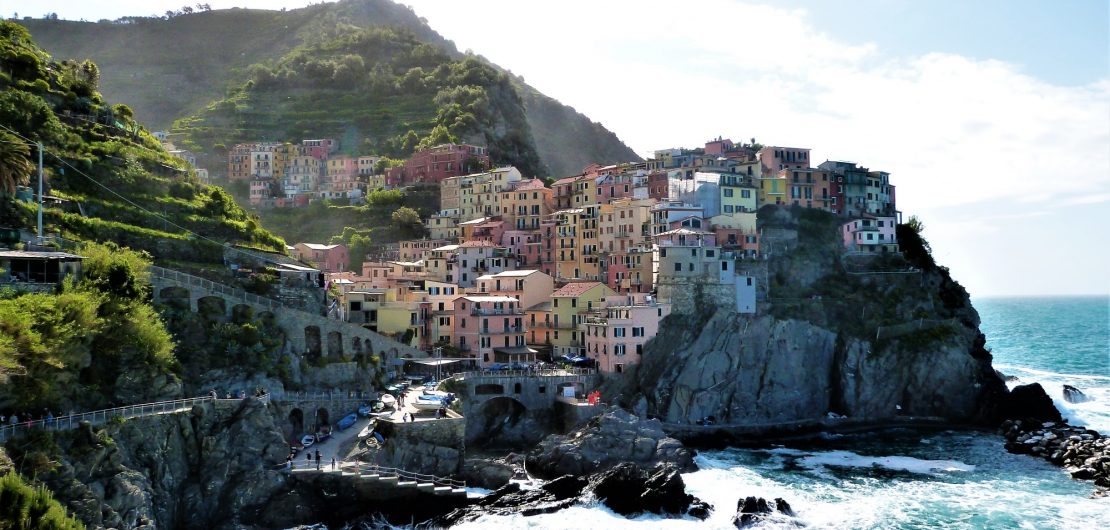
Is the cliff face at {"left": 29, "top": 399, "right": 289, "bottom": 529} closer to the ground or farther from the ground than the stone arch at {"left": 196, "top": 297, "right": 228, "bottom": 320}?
closer to the ground

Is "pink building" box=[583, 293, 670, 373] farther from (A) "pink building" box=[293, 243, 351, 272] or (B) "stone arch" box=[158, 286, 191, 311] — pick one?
(A) "pink building" box=[293, 243, 351, 272]

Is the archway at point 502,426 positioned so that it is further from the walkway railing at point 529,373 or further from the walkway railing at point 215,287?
the walkway railing at point 215,287

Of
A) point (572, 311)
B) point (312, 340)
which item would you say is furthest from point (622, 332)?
point (312, 340)

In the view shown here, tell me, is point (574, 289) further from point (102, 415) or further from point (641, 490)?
point (102, 415)

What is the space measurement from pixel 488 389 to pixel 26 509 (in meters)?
39.4

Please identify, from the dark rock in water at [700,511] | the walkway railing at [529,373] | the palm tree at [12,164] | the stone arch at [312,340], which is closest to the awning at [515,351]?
the walkway railing at [529,373]

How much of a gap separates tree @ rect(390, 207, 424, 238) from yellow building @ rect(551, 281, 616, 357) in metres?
33.6

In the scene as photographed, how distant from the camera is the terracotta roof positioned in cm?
8138

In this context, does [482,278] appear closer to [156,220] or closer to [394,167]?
[156,220]

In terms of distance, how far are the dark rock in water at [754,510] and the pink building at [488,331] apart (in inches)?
1114

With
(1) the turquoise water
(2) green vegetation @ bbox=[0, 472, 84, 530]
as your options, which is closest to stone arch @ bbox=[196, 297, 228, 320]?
(2) green vegetation @ bbox=[0, 472, 84, 530]

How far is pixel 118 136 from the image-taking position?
75750mm

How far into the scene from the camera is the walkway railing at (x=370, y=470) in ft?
166

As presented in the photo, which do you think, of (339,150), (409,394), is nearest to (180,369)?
(409,394)
